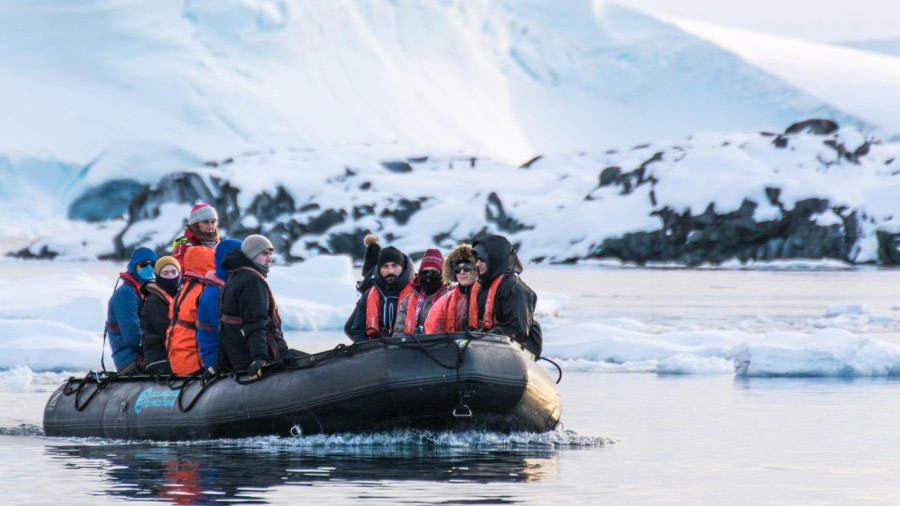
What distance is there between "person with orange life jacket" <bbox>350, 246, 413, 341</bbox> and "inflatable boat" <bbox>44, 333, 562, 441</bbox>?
35.9 inches

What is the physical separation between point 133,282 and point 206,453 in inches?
70.9

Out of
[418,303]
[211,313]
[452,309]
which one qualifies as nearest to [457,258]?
[452,309]

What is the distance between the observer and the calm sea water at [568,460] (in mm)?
8406

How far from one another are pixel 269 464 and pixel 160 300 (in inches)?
81.6

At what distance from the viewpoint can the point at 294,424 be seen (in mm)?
10516

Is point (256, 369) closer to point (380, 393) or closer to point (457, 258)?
point (380, 393)

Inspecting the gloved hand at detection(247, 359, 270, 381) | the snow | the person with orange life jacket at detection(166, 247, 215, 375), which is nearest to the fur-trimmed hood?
the gloved hand at detection(247, 359, 270, 381)

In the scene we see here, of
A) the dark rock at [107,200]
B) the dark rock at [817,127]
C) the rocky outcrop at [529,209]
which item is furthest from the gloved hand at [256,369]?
the dark rock at [107,200]

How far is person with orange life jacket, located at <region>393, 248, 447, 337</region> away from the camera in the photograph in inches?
432

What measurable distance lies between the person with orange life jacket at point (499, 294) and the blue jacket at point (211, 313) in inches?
70.5

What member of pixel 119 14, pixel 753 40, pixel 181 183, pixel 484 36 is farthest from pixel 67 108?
pixel 753 40

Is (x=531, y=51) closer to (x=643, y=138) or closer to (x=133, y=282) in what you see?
(x=643, y=138)

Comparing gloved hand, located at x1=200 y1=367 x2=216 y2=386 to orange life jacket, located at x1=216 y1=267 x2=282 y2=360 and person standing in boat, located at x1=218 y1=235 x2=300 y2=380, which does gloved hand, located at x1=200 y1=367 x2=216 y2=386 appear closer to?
person standing in boat, located at x1=218 y1=235 x2=300 y2=380

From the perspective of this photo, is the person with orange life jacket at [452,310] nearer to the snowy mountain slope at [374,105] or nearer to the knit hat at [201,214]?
the knit hat at [201,214]
